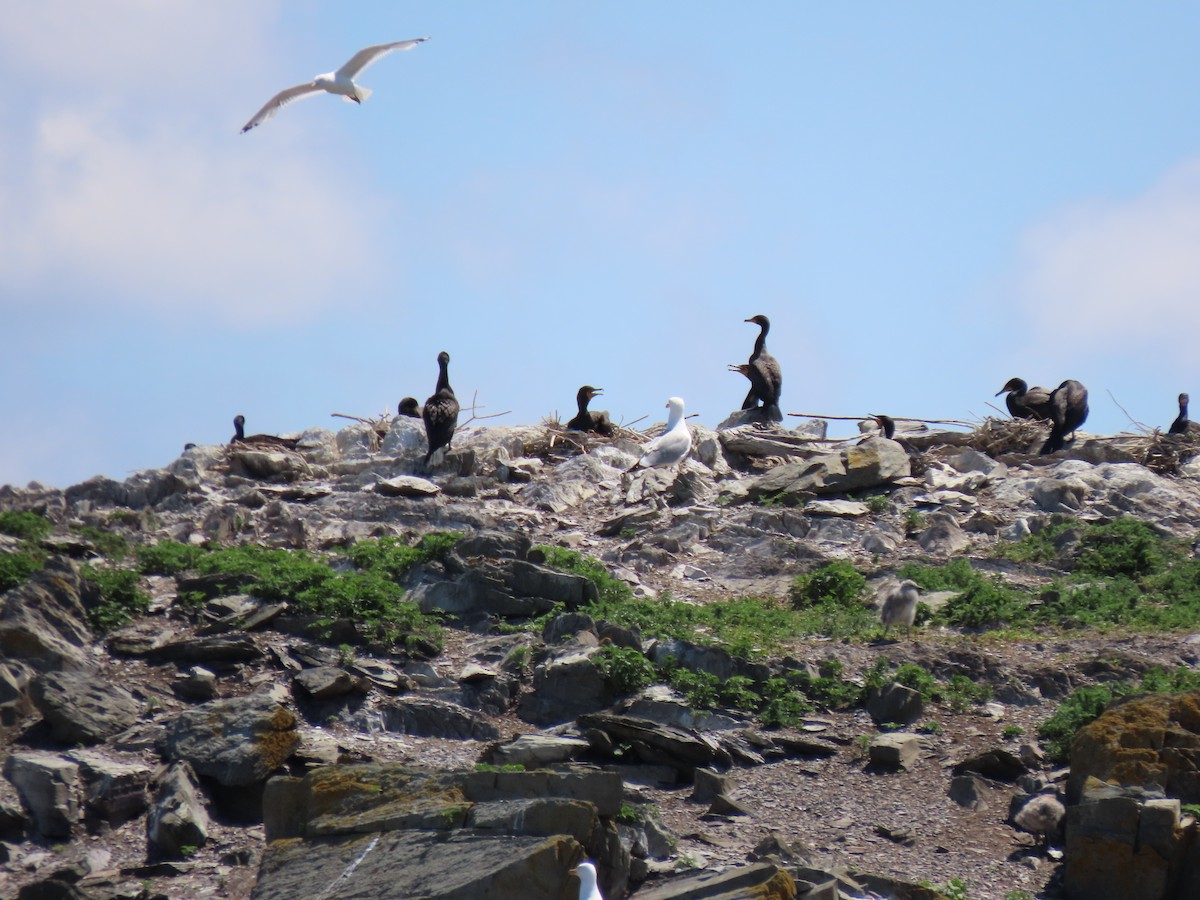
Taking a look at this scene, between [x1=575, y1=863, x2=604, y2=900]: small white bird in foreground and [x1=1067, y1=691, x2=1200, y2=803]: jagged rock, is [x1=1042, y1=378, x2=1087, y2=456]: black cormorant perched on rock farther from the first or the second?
[x1=575, y1=863, x2=604, y2=900]: small white bird in foreground

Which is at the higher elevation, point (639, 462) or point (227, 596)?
point (639, 462)

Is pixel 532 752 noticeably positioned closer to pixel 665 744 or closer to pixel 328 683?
pixel 665 744

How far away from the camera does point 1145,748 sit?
1009 centimetres

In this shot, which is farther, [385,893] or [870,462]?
[870,462]

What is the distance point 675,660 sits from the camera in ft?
42.3

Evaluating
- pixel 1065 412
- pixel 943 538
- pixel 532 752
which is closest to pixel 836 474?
pixel 943 538

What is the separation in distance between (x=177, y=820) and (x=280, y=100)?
10755mm

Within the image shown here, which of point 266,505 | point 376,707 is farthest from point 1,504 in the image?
point 376,707

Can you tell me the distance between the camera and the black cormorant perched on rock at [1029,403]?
25.1 m

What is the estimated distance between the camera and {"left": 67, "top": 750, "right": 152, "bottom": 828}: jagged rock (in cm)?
1015

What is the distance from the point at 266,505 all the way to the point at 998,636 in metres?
9.60

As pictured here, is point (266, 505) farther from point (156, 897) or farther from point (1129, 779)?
point (1129, 779)

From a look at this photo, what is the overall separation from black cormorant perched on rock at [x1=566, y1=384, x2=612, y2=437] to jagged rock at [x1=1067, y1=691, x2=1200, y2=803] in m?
13.7

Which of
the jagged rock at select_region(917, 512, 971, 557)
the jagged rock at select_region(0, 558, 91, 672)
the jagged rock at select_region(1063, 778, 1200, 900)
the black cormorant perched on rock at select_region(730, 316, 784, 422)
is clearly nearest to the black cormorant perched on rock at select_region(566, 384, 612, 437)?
the black cormorant perched on rock at select_region(730, 316, 784, 422)
